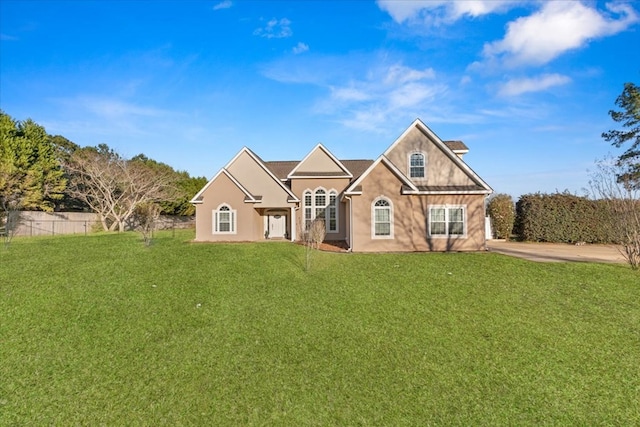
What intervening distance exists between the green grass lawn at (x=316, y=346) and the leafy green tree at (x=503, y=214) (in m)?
12.8

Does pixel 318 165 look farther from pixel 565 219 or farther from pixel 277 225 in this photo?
pixel 565 219

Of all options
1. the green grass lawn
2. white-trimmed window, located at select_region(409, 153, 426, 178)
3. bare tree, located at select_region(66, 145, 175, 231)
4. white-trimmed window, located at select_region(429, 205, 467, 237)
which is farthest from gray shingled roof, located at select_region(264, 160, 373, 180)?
bare tree, located at select_region(66, 145, 175, 231)

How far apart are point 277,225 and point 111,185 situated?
2375 centimetres

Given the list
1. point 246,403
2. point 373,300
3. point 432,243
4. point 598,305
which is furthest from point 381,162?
point 246,403

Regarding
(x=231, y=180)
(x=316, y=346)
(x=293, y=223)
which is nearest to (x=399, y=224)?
(x=293, y=223)

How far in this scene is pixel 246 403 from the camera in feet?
17.8

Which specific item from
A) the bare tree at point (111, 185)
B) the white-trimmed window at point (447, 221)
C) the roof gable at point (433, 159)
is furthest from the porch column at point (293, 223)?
the bare tree at point (111, 185)

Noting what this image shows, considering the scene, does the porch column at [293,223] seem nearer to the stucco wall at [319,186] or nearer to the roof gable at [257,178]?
the stucco wall at [319,186]

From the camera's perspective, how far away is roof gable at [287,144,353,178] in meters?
23.4

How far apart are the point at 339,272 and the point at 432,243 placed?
7.51 meters

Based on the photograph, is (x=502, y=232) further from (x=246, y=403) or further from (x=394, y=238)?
(x=246, y=403)

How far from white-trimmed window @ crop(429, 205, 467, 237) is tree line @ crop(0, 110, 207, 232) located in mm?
23355

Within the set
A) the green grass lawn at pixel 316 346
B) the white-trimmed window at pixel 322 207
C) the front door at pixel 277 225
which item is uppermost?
the white-trimmed window at pixel 322 207

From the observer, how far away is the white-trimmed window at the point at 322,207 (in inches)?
915
